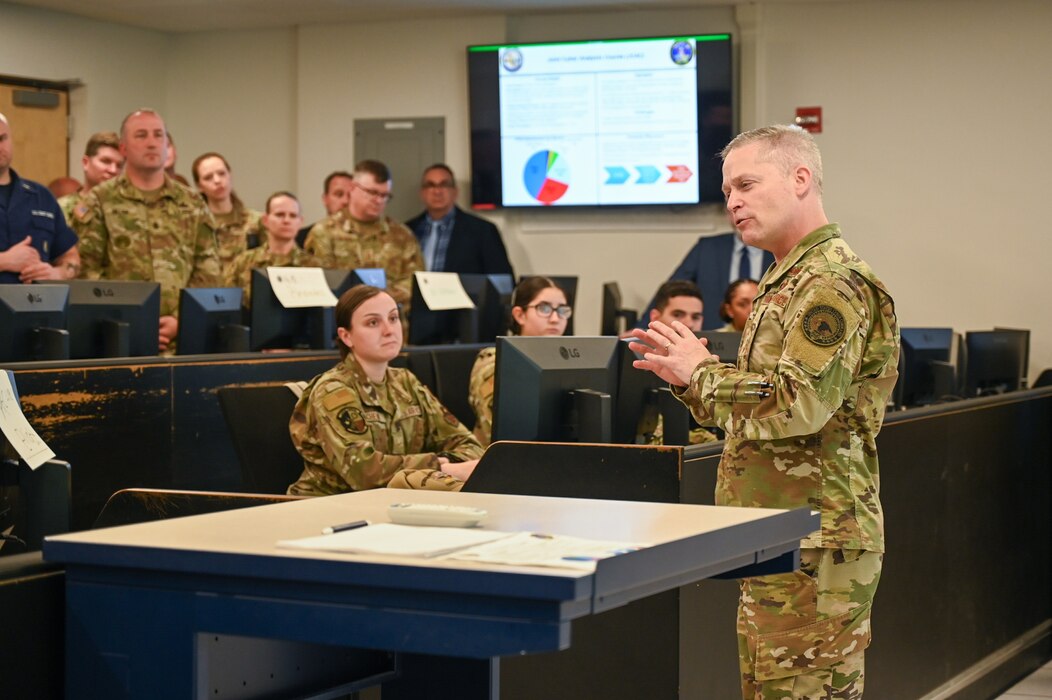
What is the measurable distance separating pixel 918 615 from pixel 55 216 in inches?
135

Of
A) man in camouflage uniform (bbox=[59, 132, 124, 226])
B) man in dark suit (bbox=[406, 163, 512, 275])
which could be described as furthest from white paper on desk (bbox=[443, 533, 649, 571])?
man in dark suit (bbox=[406, 163, 512, 275])

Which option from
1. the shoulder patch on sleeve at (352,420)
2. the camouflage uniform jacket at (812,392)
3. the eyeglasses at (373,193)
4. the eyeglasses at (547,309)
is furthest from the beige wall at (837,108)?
the camouflage uniform jacket at (812,392)

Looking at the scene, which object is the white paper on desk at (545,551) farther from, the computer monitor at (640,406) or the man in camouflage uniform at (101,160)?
the man in camouflage uniform at (101,160)

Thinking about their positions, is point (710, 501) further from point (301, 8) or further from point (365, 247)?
point (301, 8)

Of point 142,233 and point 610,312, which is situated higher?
point 142,233

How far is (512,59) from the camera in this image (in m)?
8.94

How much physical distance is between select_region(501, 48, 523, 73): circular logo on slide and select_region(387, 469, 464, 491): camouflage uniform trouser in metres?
5.86

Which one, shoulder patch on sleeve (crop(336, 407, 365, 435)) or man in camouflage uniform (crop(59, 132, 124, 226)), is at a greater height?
man in camouflage uniform (crop(59, 132, 124, 226))

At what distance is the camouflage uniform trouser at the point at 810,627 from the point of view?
2.23m

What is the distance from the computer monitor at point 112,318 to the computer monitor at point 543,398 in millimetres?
2022

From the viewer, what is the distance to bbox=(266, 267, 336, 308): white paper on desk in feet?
17.4

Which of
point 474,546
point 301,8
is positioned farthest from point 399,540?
point 301,8

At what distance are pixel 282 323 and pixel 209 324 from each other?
36 cm

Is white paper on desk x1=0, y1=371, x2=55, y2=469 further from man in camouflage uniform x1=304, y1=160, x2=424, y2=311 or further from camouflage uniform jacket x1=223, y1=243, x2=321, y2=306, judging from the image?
man in camouflage uniform x1=304, y1=160, x2=424, y2=311
